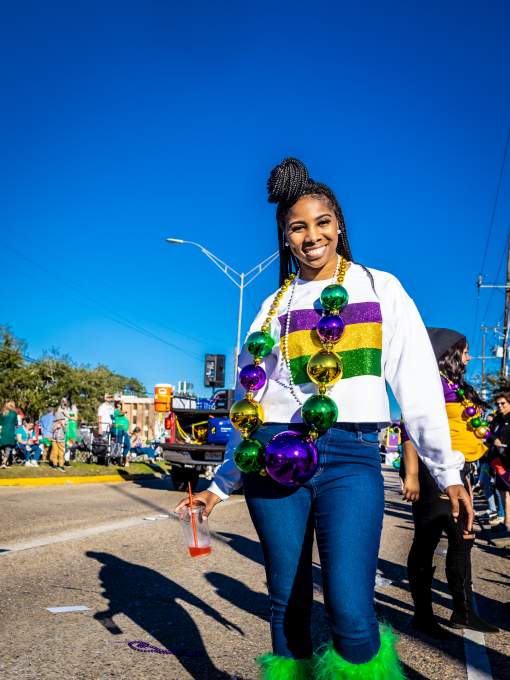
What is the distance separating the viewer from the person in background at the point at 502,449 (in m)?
7.84

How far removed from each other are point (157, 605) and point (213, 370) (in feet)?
64.3

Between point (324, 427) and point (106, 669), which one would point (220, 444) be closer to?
point (106, 669)

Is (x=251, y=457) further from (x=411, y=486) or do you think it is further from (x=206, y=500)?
(x=411, y=486)

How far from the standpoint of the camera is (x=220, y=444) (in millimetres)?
13789

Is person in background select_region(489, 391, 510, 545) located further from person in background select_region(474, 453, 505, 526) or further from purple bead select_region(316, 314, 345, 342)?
purple bead select_region(316, 314, 345, 342)

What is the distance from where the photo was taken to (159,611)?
4.42 meters

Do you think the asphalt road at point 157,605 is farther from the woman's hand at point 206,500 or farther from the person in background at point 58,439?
the person in background at point 58,439

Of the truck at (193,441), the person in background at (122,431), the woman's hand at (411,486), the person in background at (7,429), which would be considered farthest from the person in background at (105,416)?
the woman's hand at (411,486)

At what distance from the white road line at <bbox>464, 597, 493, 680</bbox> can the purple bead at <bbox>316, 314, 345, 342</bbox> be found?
2150 millimetres

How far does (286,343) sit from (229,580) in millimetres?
3652

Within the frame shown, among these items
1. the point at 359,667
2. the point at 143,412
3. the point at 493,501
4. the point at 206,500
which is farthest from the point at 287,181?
the point at 143,412

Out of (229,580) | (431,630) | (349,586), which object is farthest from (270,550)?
(229,580)

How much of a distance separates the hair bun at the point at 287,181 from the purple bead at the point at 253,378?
0.60 m

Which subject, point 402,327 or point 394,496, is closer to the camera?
point 402,327
